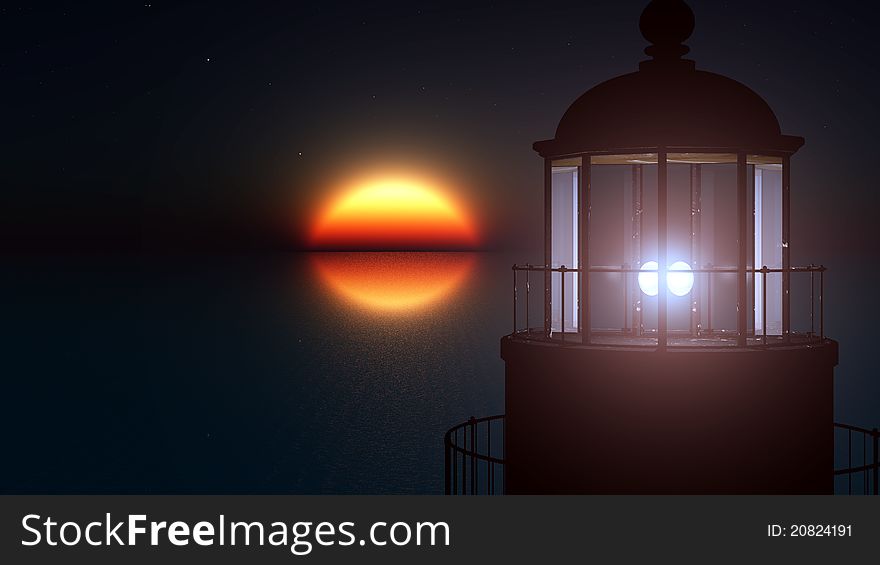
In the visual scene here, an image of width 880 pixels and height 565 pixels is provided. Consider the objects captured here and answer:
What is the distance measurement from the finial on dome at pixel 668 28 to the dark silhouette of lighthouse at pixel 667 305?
1 cm

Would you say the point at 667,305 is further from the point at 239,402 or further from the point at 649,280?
the point at 239,402

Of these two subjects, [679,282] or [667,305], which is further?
[679,282]

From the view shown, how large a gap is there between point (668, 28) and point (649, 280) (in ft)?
8.33

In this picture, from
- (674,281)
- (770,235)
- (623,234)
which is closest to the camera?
(770,235)

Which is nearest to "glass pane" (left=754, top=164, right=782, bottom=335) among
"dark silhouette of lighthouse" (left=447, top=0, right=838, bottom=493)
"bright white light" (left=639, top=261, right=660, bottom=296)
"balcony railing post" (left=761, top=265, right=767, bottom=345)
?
"dark silhouette of lighthouse" (left=447, top=0, right=838, bottom=493)

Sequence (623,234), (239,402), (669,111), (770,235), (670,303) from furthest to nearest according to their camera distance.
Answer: (239,402) → (670,303) → (623,234) → (770,235) → (669,111)

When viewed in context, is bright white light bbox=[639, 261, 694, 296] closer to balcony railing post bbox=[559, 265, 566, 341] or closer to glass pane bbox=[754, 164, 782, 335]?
glass pane bbox=[754, 164, 782, 335]

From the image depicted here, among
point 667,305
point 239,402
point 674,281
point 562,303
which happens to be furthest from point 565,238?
point 239,402

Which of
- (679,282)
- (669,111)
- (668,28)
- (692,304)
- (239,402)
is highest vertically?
(668,28)

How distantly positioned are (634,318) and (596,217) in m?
1.59

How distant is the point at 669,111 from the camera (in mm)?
9883

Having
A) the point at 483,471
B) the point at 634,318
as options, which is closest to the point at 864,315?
the point at 483,471

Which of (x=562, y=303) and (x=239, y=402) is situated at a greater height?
(x=562, y=303)

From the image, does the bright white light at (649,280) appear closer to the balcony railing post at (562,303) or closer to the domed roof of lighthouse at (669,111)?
the balcony railing post at (562,303)
